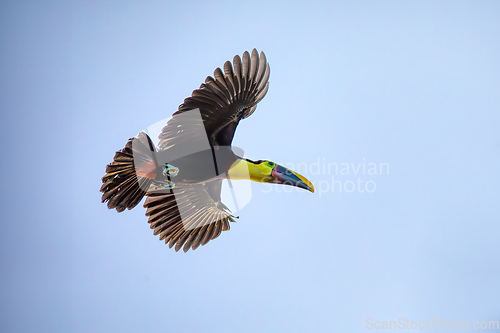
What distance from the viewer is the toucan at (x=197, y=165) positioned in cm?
752

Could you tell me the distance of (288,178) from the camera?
26.9 feet

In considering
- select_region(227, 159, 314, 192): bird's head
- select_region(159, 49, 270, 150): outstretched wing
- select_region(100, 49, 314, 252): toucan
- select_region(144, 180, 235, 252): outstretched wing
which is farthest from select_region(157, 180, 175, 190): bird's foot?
select_region(227, 159, 314, 192): bird's head

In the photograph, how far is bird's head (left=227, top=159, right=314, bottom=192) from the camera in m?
8.20

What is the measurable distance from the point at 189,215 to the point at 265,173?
5.90 ft

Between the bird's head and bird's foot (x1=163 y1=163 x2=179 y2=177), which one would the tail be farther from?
the bird's head

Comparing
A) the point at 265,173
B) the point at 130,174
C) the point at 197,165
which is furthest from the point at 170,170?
the point at 265,173

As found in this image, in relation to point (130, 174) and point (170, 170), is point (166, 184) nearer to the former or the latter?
point (170, 170)

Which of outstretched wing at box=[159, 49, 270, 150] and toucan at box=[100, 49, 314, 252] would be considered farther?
toucan at box=[100, 49, 314, 252]

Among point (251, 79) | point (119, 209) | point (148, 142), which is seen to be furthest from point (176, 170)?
point (251, 79)

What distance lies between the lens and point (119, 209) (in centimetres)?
828

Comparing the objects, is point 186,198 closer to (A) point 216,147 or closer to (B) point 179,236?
(B) point 179,236

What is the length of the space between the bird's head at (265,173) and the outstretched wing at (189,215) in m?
0.67

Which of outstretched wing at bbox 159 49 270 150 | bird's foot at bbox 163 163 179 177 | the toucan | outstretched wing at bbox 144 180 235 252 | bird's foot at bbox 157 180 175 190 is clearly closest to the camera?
outstretched wing at bbox 159 49 270 150

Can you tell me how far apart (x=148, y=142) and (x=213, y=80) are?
1417mm
